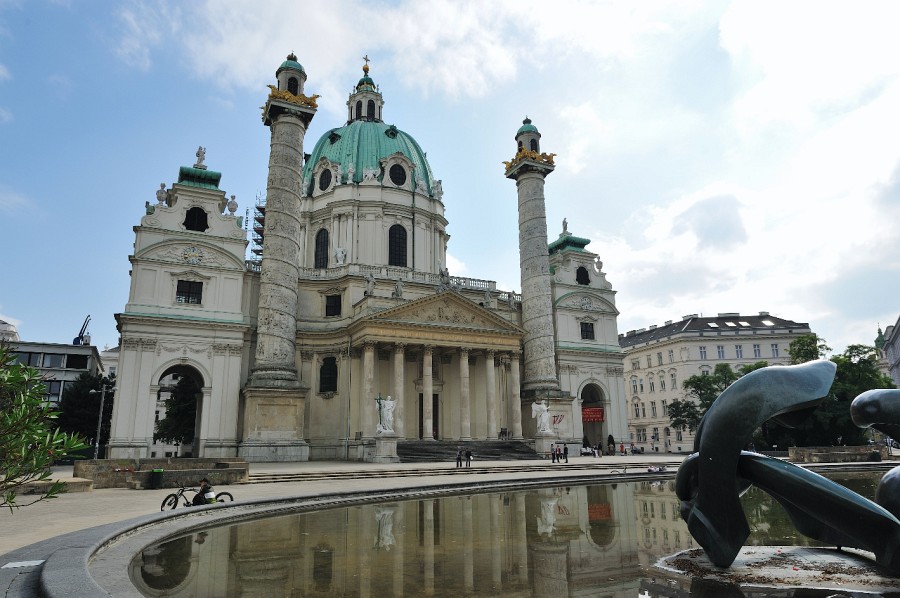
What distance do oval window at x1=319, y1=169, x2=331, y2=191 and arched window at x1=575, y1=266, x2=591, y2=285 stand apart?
74.2 feet

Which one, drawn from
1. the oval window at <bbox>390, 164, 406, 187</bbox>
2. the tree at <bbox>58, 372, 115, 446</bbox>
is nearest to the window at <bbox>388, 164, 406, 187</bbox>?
the oval window at <bbox>390, 164, 406, 187</bbox>

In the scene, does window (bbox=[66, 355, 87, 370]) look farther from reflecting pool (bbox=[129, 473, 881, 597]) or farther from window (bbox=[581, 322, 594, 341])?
reflecting pool (bbox=[129, 473, 881, 597])

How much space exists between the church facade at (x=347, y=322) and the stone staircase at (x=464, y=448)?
1.05m

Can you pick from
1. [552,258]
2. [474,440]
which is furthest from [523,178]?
[474,440]

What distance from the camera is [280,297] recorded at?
36.7 metres

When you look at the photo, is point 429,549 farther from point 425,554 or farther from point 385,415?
point 385,415

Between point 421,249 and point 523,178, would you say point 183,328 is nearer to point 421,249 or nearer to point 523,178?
point 421,249

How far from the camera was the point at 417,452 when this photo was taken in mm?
35188

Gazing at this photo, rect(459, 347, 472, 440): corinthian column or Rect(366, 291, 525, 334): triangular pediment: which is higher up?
Rect(366, 291, 525, 334): triangular pediment

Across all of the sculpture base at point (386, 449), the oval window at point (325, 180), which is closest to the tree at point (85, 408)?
the oval window at point (325, 180)

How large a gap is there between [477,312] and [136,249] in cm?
2183

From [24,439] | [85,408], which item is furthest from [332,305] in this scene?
[24,439]

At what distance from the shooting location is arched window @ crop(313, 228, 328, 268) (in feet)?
160

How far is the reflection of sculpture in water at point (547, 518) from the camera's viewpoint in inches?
445
